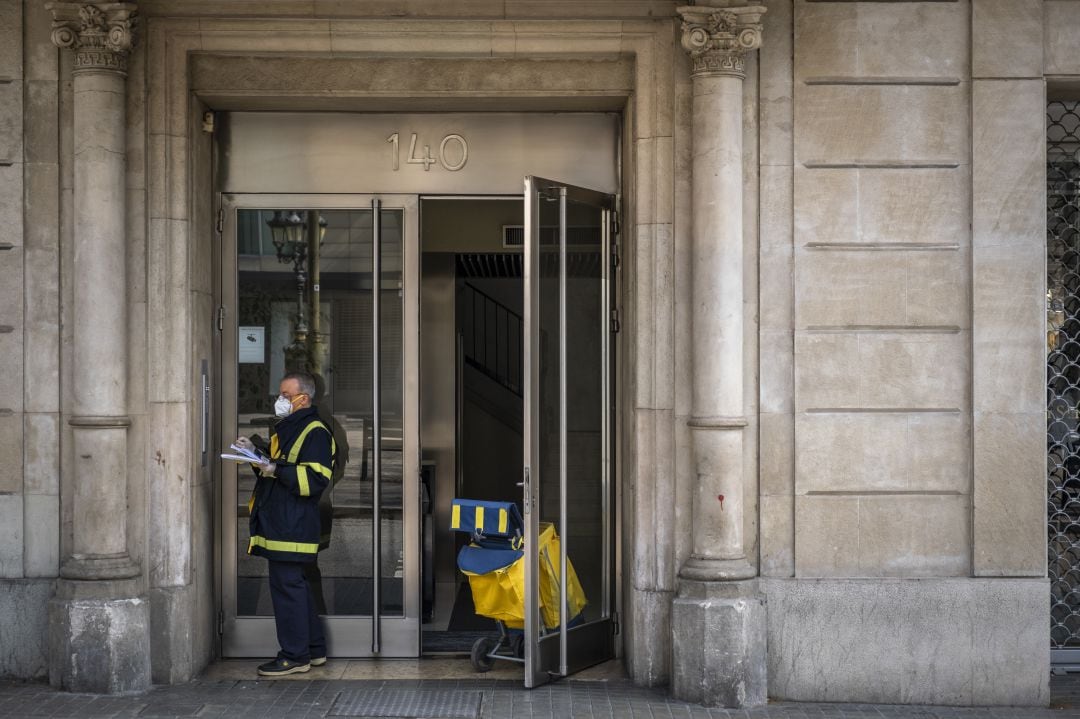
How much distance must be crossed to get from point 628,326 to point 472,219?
6.20 feet

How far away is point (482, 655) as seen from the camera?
775cm

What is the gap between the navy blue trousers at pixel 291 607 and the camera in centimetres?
759

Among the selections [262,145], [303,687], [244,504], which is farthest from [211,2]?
[303,687]

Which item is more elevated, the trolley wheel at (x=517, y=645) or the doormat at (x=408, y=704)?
the trolley wheel at (x=517, y=645)

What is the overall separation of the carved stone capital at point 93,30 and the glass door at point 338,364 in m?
1.26

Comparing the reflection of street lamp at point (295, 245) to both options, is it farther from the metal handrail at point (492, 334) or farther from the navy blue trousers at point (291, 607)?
the metal handrail at point (492, 334)

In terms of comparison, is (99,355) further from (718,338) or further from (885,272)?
(885,272)

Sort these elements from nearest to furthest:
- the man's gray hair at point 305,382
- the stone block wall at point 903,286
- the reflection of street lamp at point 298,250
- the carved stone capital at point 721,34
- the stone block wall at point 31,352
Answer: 1. the carved stone capital at point 721,34
2. the stone block wall at point 903,286
3. the stone block wall at point 31,352
4. the man's gray hair at point 305,382
5. the reflection of street lamp at point 298,250

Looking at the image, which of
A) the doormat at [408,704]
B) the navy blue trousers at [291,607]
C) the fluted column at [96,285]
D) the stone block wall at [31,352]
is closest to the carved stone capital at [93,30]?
the fluted column at [96,285]

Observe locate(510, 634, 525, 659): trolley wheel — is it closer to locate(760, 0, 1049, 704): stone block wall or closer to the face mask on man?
locate(760, 0, 1049, 704): stone block wall

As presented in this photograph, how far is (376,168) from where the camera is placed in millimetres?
8070

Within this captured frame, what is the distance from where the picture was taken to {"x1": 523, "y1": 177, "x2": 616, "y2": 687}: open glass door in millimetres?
7211

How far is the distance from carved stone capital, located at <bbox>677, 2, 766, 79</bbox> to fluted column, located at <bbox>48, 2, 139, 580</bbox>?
3347mm

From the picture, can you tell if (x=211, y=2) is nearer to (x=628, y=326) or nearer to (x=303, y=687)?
(x=628, y=326)
